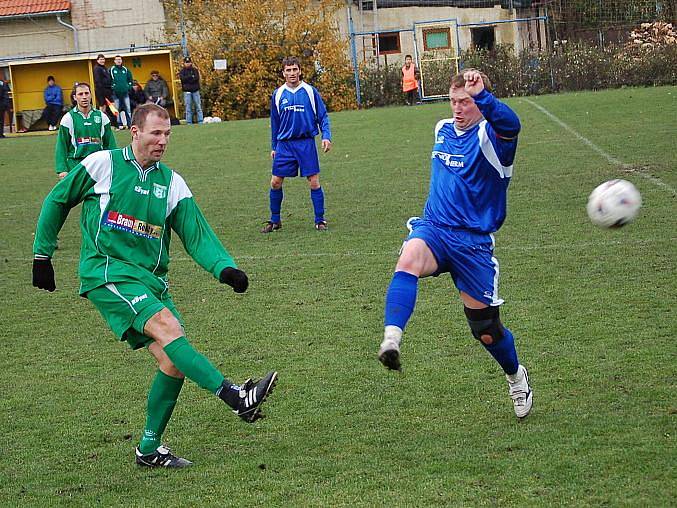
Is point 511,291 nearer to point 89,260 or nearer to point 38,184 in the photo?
point 89,260

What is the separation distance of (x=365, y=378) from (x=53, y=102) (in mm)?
23142

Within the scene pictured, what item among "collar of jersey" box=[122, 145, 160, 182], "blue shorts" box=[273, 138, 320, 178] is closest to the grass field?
"blue shorts" box=[273, 138, 320, 178]

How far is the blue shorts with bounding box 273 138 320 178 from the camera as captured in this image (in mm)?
11336

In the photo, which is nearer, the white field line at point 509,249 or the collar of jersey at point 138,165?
the collar of jersey at point 138,165

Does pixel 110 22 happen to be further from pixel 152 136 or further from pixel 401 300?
pixel 401 300

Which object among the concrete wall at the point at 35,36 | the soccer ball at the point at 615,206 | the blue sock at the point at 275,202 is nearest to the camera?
the soccer ball at the point at 615,206

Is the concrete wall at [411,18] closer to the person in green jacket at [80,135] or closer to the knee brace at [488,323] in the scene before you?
the person in green jacket at [80,135]

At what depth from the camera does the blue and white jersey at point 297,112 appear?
37.1 ft

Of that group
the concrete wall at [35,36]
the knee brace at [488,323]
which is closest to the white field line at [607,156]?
the knee brace at [488,323]

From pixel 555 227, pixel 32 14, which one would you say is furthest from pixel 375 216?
pixel 32 14

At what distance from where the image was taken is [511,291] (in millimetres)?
8031

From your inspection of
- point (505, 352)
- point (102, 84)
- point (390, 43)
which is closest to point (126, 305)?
point (505, 352)

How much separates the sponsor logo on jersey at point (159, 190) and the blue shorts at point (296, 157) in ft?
21.4

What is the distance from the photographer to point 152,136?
4.73 m
